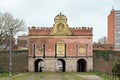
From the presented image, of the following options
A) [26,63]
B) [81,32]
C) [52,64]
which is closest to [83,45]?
[81,32]

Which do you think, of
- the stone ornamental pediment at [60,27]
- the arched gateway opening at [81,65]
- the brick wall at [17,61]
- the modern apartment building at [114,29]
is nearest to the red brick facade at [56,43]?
the stone ornamental pediment at [60,27]

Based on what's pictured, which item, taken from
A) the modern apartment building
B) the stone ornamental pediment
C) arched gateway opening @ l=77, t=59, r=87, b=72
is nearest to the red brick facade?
the stone ornamental pediment

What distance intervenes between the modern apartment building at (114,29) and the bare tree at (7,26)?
55851 millimetres

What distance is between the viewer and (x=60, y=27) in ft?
247

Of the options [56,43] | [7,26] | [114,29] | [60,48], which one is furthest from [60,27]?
[114,29]

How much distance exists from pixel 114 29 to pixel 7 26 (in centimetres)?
6103

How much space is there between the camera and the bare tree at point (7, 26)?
71.1m

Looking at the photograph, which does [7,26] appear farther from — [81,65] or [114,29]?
[114,29]

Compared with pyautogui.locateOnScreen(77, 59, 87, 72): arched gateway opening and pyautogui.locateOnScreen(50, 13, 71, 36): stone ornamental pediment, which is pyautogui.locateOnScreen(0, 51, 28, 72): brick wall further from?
pyautogui.locateOnScreen(77, 59, 87, 72): arched gateway opening

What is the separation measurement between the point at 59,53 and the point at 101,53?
8.79 meters

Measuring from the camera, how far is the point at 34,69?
75250 mm

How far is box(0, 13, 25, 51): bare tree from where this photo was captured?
71.1 metres

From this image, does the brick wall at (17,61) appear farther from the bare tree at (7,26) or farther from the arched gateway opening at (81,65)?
the arched gateway opening at (81,65)

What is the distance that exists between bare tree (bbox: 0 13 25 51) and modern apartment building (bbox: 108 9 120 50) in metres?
55.9
